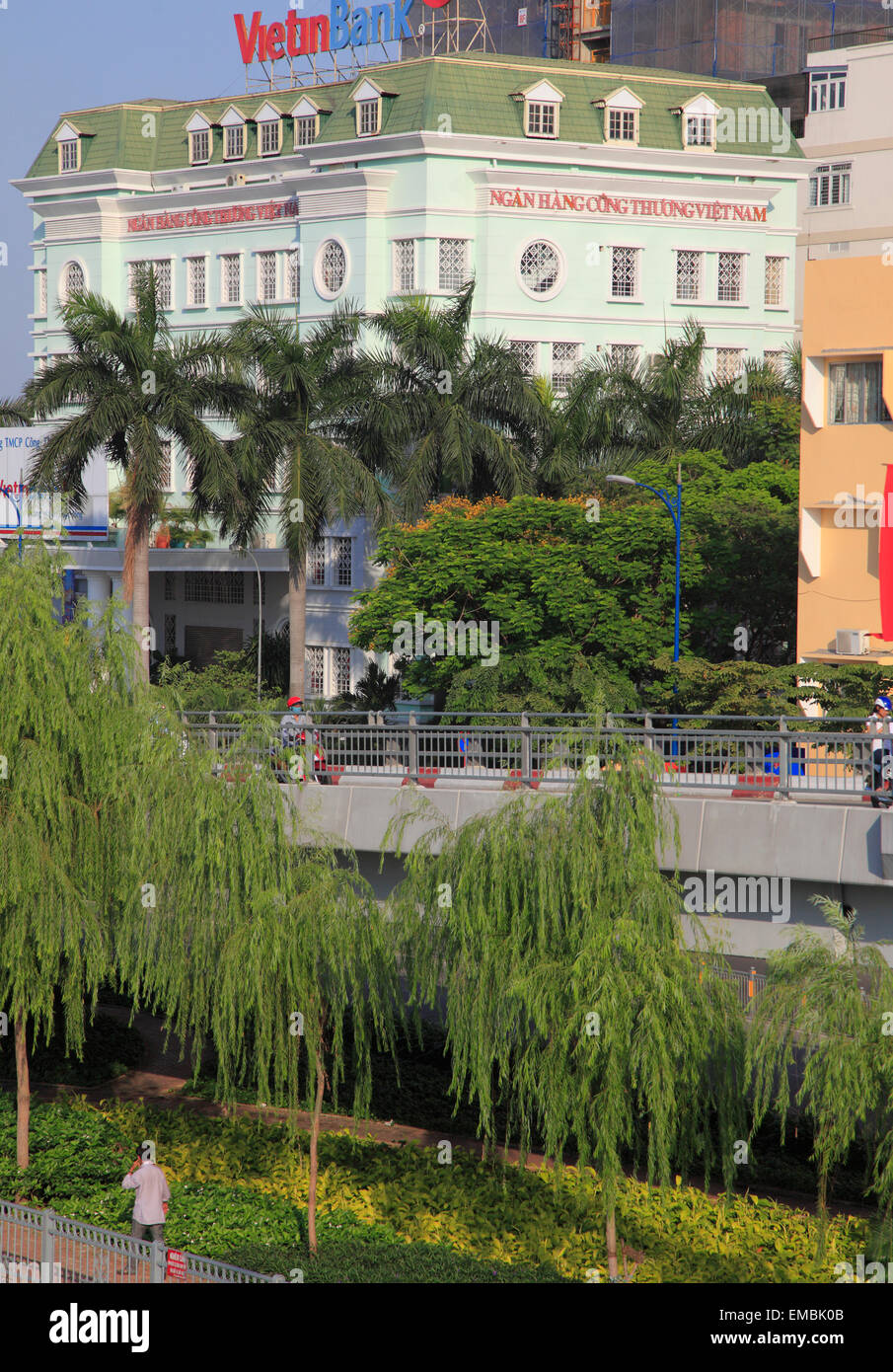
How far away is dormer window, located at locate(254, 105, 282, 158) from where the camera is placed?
62.2m

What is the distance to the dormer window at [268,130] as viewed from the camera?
6222cm

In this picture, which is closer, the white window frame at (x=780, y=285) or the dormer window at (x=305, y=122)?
the white window frame at (x=780, y=285)

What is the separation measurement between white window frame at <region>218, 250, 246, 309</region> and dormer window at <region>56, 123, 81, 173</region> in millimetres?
8439

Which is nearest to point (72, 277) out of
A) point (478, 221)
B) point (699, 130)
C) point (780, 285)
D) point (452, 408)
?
point (478, 221)

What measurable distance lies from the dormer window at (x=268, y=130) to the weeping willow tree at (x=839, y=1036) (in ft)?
166

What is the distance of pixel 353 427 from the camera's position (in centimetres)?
4572

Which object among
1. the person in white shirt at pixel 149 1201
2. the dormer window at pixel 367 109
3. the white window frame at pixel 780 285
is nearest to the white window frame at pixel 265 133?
the dormer window at pixel 367 109

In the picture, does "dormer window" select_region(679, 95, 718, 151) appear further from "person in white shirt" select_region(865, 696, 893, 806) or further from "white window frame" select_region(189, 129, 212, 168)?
"person in white shirt" select_region(865, 696, 893, 806)

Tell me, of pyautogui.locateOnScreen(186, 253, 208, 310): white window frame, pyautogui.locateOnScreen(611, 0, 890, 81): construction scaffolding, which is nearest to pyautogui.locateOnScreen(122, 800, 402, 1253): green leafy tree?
pyautogui.locateOnScreen(186, 253, 208, 310): white window frame

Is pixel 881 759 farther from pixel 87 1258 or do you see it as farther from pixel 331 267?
pixel 331 267

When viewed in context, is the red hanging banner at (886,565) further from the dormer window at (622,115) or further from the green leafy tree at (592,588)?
the dormer window at (622,115)

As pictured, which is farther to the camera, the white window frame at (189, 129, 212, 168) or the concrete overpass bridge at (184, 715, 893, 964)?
the white window frame at (189, 129, 212, 168)

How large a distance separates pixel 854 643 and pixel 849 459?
129 inches

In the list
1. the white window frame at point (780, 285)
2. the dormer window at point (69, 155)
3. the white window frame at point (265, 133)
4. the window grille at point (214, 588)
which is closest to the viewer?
the white window frame at point (780, 285)
